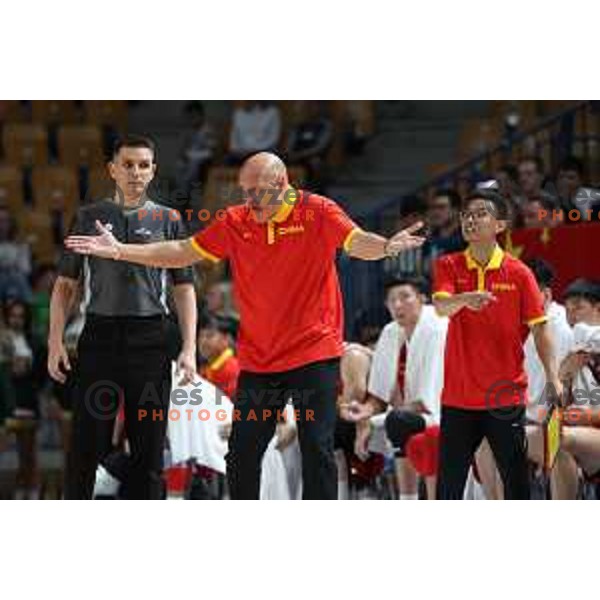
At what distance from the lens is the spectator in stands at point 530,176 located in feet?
35.8

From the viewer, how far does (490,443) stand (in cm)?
810

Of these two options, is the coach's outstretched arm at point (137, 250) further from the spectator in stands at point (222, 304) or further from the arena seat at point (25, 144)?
the arena seat at point (25, 144)

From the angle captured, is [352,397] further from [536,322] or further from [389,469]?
[536,322]

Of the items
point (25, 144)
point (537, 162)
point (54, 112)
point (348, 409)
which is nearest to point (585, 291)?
point (348, 409)

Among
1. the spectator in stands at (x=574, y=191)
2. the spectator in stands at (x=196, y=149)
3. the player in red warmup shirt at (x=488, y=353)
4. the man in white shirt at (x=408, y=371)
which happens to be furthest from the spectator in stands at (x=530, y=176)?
the spectator in stands at (x=196, y=149)

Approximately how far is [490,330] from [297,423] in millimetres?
1071

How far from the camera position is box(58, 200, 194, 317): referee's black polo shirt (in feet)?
25.6

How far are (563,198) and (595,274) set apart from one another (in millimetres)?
934

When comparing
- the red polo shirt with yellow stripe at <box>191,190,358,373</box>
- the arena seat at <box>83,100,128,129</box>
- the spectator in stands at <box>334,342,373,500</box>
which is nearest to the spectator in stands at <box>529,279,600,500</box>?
the spectator in stands at <box>334,342,373,500</box>

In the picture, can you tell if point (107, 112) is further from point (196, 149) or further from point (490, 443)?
point (490, 443)

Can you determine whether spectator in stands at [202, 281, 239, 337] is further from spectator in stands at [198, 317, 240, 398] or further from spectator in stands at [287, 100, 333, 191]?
spectator in stands at [287, 100, 333, 191]

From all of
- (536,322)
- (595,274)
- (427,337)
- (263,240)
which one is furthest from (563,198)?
(263,240)

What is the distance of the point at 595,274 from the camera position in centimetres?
952

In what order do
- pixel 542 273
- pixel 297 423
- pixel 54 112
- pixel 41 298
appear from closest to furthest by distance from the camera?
pixel 297 423 → pixel 542 273 → pixel 41 298 → pixel 54 112
